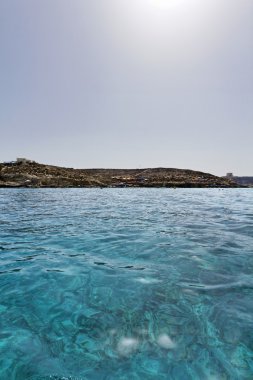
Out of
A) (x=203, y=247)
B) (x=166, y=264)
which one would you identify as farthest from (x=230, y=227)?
(x=166, y=264)

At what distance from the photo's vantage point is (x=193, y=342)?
3.26 m

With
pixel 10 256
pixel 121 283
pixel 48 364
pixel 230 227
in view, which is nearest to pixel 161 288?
pixel 121 283

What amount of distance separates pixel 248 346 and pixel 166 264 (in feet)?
10.2

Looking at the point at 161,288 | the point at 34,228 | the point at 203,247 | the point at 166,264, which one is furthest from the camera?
the point at 34,228

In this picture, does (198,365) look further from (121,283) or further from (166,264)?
(166,264)

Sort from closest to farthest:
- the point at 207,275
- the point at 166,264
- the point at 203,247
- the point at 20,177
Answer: the point at 207,275, the point at 166,264, the point at 203,247, the point at 20,177

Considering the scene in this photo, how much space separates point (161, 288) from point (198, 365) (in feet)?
6.42

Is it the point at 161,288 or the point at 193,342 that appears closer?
the point at 193,342

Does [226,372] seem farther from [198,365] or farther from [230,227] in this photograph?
[230,227]

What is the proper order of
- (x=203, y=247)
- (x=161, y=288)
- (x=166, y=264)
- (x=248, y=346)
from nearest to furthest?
1. (x=248, y=346)
2. (x=161, y=288)
3. (x=166, y=264)
4. (x=203, y=247)

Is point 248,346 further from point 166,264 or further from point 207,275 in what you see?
point 166,264

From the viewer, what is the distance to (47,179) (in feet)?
204

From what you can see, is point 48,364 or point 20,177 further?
point 20,177

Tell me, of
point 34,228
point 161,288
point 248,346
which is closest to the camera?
point 248,346
